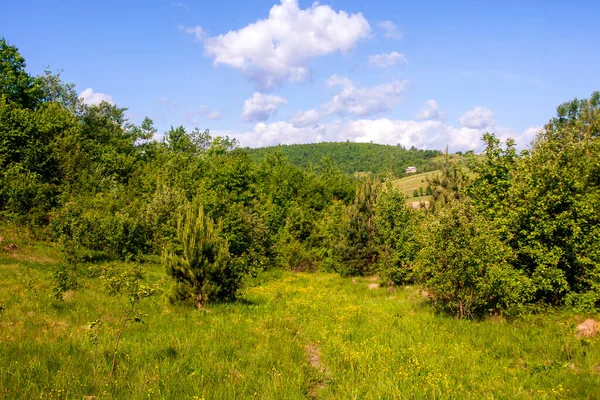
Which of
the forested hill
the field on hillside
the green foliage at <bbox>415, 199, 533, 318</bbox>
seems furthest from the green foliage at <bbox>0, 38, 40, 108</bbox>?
the forested hill

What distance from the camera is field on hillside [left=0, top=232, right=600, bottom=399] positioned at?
6.67 meters

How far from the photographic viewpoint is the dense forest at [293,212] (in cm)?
1280

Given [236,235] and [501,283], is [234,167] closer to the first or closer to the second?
[236,235]

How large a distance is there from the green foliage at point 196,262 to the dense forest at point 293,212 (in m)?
0.06

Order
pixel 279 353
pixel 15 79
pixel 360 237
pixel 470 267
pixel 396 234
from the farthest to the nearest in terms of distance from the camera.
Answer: pixel 15 79
pixel 360 237
pixel 396 234
pixel 470 267
pixel 279 353

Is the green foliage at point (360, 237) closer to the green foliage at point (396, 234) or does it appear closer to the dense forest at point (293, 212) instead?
the dense forest at point (293, 212)

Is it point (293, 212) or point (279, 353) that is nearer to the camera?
point (279, 353)

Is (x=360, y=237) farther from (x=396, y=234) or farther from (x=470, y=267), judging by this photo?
(x=470, y=267)

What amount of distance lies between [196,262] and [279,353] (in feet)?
21.8

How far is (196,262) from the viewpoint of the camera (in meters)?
14.1

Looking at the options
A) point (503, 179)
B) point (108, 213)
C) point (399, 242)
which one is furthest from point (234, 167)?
point (503, 179)

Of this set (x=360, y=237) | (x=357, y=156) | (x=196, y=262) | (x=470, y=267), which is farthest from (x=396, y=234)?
(x=357, y=156)

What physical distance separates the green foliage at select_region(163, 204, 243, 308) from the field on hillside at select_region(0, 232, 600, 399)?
72cm

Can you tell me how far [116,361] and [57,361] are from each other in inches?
45.7
